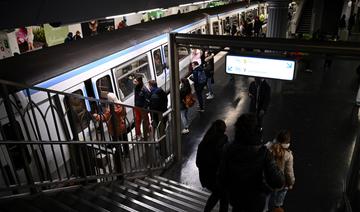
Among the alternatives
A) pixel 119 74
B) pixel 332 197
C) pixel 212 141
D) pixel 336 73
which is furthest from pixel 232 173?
pixel 336 73

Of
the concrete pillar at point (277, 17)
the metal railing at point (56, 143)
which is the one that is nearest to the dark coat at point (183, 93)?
the metal railing at point (56, 143)

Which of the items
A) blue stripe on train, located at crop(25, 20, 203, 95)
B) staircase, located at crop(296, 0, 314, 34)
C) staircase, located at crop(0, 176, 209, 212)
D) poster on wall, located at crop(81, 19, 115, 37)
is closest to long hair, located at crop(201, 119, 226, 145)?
staircase, located at crop(0, 176, 209, 212)

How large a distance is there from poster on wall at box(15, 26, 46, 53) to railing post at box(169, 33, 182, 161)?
8.95 m

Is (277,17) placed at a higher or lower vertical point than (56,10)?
lower

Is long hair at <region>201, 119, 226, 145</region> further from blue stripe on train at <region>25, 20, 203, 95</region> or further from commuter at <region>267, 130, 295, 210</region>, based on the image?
blue stripe on train at <region>25, 20, 203, 95</region>

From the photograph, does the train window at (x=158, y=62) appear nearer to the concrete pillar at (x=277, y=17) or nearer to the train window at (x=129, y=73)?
the train window at (x=129, y=73)

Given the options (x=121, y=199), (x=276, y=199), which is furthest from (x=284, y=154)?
(x=121, y=199)

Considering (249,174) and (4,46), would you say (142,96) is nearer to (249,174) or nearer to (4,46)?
(249,174)

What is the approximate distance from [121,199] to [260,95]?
13.8 ft

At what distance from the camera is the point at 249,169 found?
284cm

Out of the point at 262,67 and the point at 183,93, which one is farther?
the point at 183,93

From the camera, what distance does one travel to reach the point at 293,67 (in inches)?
199

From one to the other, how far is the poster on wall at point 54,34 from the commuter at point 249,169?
37.6 feet

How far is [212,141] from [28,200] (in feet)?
6.81
